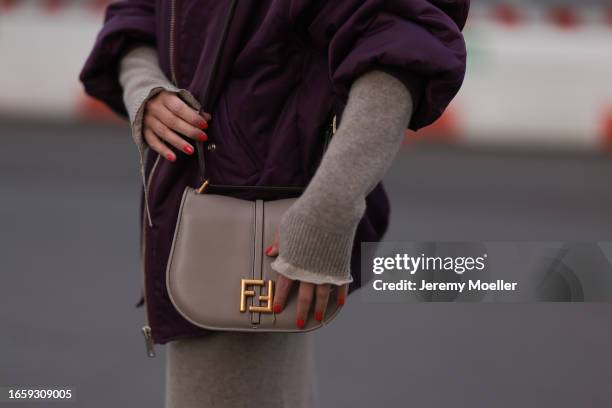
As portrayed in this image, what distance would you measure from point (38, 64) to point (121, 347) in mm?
3075

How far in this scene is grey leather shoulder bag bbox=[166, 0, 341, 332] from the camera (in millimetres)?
973

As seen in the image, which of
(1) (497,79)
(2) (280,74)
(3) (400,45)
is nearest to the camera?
(3) (400,45)

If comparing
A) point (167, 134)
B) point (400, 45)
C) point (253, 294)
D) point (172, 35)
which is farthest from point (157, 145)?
point (400, 45)

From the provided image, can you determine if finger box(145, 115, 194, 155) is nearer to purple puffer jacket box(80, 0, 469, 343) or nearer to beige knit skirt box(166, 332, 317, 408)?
purple puffer jacket box(80, 0, 469, 343)

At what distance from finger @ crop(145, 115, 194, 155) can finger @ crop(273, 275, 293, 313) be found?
0.73ft

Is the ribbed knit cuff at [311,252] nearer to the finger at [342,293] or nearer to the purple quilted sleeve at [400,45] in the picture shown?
the finger at [342,293]

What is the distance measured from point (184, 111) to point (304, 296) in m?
0.30

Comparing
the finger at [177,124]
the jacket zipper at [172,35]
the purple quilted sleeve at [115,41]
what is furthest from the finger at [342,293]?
the purple quilted sleeve at [115,41]

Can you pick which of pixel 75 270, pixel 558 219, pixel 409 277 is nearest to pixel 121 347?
pixel 75 270

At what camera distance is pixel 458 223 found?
3482 millimetres

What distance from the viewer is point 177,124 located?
1030mm

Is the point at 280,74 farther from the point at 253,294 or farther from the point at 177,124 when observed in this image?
the point at 253,294

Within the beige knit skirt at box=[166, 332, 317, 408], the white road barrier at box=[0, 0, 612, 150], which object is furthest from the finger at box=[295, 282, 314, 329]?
the white road barrier at box=[0, 0, 612, 150]

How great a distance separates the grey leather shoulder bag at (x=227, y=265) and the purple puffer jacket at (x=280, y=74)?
0.09ft
